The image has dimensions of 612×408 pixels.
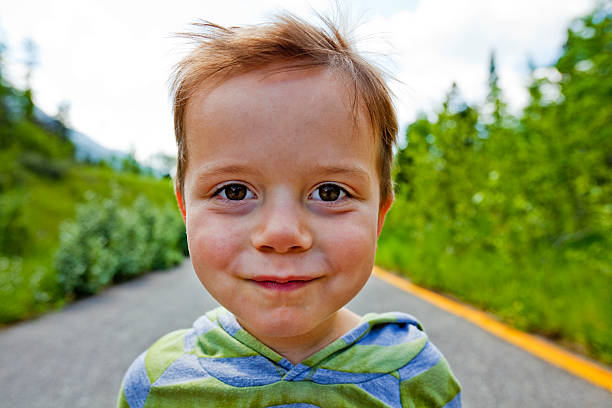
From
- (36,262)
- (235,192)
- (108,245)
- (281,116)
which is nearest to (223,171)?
(235,192)

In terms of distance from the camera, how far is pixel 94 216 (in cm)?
587

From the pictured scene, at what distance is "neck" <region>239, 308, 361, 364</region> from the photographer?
0.97 m

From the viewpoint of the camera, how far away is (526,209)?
4.43 m

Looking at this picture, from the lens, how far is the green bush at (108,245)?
16.6 ft

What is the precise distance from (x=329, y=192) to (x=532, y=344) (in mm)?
2855

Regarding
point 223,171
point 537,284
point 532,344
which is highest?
point 223,171

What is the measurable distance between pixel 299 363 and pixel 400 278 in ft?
17.0

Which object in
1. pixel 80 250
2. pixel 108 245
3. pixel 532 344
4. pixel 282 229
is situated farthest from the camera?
pixel 108 245

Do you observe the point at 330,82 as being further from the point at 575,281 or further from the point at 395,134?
the point at 575,281

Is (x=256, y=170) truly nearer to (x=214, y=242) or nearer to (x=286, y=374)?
(x=214, y=242)

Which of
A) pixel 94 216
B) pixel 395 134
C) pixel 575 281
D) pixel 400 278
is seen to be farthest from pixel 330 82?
pixel 94 216

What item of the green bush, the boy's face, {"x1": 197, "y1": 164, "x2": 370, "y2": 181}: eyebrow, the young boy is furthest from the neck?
the green bush

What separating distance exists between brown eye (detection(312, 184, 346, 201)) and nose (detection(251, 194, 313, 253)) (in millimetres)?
58

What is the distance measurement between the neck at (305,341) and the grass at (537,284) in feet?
8.14
